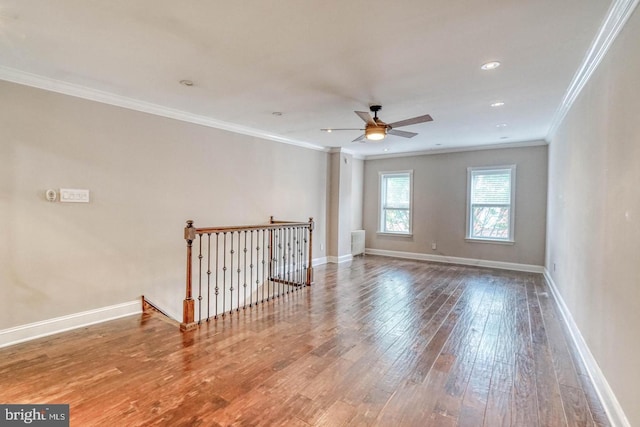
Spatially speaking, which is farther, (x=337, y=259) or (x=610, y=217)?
(x=337, y=259)

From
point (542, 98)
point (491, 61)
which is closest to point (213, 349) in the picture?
point (491, 61)

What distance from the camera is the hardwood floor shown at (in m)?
2.01

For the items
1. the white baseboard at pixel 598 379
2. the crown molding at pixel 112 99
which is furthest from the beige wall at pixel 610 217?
the crown molding at pixel 112 99

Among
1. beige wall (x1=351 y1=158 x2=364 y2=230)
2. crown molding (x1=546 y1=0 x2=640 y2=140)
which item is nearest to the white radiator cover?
beige wall (x1=351 y1=158 x2=364 y2=230)

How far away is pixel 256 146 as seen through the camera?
5.50 metres

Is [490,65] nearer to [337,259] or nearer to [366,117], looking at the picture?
[366,117]

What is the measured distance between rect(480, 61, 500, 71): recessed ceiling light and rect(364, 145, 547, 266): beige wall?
4.26 m

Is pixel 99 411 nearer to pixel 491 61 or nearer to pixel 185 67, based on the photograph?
pixel 185 67

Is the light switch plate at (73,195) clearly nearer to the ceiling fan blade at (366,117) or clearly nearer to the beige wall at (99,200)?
the beige wall at (99,200)

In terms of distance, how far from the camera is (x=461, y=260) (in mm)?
7047

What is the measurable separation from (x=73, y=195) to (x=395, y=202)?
21.6 feet

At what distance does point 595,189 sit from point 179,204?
15.2 ft

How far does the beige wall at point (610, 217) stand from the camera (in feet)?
5.90

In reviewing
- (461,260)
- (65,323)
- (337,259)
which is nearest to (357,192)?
(337,259)
